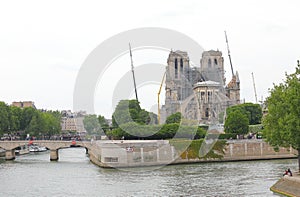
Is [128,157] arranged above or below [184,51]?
below

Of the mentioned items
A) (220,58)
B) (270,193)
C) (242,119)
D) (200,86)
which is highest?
(220,58)

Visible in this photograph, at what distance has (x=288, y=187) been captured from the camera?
34312 mm

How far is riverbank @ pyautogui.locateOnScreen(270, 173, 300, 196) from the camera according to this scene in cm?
3307

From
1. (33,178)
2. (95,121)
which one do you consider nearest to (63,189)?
(33,178)

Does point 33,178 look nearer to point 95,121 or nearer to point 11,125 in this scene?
point 11,125

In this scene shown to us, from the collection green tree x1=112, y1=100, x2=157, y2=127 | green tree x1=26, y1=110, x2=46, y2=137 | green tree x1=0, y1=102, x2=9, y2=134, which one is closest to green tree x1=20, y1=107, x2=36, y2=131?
green tree x1=26, y1=110, x2=46, y2=137

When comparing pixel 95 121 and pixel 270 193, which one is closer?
pixel 270 193

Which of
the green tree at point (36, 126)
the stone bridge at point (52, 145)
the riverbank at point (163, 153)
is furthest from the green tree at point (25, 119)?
the riverbank at point (163, 153)

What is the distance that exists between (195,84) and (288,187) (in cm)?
9524

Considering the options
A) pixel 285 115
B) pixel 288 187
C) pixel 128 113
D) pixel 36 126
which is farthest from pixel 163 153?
pixel 36 126

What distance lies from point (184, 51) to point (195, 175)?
96.2m

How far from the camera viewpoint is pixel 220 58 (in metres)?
140

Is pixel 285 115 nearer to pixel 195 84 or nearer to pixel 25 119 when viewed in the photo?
pixel 25 119

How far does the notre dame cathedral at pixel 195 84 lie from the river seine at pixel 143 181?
66226 mm
